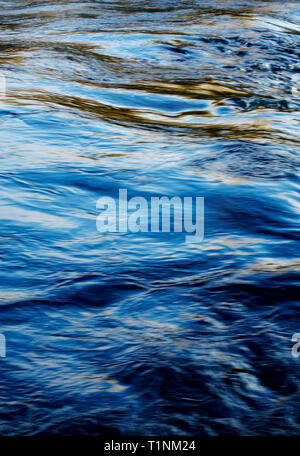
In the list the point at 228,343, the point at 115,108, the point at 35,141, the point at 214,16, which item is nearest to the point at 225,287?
the point at 228,343

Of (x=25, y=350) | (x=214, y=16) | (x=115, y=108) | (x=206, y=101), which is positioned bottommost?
(x=25, y=350)

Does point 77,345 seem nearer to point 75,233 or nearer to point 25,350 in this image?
point 25,350

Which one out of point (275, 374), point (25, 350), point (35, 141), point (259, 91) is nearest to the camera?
point (275, 374)

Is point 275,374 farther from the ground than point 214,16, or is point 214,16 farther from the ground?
point 214,16

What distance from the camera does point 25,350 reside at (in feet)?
7.50

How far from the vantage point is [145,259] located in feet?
9.96

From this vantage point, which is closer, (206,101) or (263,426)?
(263,426)

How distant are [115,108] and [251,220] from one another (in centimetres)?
250

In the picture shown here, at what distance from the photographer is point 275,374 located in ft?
7.04

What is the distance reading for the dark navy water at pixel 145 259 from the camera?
204cm

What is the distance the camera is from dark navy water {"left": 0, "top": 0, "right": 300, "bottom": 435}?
204 centimetres

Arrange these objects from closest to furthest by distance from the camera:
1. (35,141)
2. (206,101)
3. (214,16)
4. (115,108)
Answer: (35,141)
(115,108)
(206,101)
(214,16)

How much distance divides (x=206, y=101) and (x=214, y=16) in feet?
Result: 16.2

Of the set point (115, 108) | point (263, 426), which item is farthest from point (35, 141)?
point (263, 426)
